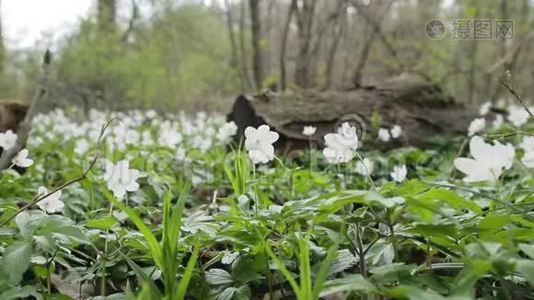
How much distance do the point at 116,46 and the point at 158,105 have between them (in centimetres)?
154

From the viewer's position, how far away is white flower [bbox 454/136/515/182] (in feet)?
4.10

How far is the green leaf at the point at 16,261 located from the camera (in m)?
1.13

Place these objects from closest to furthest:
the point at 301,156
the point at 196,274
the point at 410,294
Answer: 1. the point at 410,294
2. the point at 196,274
3. the point at 301,156

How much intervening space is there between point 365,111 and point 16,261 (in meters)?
4.02

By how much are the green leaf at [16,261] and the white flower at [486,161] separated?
0.92 m

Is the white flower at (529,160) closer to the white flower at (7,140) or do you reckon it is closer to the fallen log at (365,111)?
the white flower at (7,140)

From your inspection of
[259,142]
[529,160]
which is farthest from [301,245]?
[529,160]

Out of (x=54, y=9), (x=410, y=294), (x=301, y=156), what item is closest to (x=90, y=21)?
(x=54, y=9)

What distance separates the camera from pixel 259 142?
171cm

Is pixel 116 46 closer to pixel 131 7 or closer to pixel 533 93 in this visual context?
pixel 131 7

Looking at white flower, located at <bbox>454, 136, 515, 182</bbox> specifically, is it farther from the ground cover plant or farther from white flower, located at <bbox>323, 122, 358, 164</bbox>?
white flower, located at <bbox>323, 122, 358, 164</bbox>

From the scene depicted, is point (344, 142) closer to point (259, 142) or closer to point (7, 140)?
point (259, 142)

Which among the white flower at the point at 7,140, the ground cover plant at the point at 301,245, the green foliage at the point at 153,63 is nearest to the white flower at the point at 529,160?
the ground cover plant at the point at 301,245

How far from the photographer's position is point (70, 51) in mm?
10820
